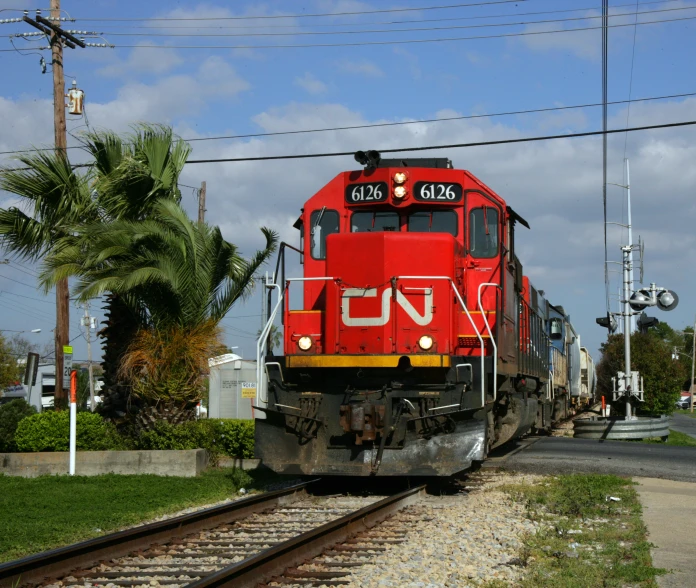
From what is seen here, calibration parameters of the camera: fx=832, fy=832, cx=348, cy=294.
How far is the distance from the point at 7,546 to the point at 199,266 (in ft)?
24.8

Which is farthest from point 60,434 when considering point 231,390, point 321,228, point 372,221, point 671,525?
point 231,390

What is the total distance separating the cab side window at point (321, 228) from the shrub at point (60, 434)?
18.4ft

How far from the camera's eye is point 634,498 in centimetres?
1002

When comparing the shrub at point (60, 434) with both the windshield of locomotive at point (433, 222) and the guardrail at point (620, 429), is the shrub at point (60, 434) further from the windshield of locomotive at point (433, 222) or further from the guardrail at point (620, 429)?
the guardrail at point (620, 429)

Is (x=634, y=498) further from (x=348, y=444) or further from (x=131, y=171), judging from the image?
(x=131, y=171)

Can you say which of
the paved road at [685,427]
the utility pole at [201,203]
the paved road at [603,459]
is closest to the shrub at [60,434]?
the paved road at [603,459]

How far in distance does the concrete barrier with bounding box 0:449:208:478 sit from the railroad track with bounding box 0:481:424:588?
385 centimetres

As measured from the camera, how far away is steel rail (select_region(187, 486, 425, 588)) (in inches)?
214

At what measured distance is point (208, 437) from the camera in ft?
45.2

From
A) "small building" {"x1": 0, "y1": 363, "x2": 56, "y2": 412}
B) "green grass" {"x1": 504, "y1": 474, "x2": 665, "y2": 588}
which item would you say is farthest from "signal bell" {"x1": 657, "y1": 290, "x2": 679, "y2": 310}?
"small building" {"x1": 0, "y1": 363, "x2": 56, "y2": 412}

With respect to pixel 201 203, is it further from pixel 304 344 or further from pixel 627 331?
pixel 304 344

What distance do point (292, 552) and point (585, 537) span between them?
2.84 m

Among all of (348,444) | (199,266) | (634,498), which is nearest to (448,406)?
(348,444)

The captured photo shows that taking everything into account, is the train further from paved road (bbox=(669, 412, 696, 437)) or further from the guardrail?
paved road (bbox=(669, 412, 696, 437))
